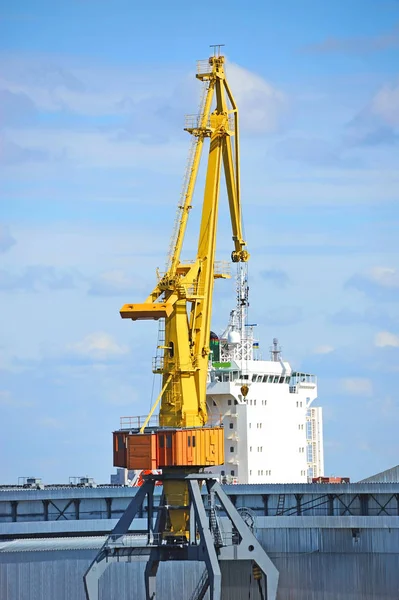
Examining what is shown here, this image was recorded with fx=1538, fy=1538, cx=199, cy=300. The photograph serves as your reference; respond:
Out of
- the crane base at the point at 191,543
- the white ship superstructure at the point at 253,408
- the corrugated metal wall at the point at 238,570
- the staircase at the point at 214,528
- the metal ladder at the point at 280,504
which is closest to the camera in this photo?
the crane base at the point at 191,543

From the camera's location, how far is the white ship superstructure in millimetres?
91000

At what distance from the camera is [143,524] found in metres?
74.9

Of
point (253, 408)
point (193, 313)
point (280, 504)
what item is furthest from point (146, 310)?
point (253, 408)

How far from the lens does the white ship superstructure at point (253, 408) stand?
9100cm

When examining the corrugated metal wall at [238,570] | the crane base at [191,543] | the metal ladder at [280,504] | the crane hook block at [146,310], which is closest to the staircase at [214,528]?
the crane base at [191,543]

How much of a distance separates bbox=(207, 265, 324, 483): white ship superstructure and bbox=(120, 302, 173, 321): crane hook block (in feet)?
80.5

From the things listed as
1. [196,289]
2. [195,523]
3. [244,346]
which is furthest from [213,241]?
[244,346]

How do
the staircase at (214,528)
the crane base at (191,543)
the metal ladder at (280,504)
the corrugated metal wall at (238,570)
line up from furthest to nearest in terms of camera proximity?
the metal ladder at (280,504), the corrugated metal wall at (238,570), the staircase at (214,528), the crane base at (191,543)

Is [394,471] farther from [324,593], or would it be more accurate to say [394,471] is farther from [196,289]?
[196,289]

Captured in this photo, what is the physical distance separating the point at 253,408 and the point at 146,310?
2979 centimetres

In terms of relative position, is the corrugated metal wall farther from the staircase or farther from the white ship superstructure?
the white ship superstructure

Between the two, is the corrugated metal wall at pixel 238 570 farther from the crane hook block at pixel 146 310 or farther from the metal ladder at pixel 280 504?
the crane hook block at pixel 146 310

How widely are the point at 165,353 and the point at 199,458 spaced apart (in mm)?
4715

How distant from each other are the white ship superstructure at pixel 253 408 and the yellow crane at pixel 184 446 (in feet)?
72.5
